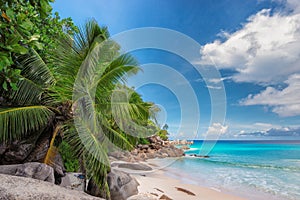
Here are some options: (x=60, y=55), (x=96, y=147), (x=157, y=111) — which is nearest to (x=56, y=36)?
(x=60, y=55)

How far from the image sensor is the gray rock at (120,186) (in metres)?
5.00

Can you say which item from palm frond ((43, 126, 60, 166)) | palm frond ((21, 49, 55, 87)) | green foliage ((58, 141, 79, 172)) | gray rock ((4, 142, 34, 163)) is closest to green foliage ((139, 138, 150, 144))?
green foliage ((58, 141, 79, 172))

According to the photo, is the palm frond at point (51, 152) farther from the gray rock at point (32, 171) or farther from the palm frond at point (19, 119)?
the gray rock at point (32, 171)

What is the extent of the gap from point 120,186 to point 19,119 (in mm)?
2848

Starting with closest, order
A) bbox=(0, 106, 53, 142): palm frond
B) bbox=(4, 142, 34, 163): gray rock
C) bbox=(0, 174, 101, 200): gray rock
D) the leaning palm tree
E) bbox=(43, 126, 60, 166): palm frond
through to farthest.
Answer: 1. bbox=(0, 174, 101, 200): gray rock
2. bbox=(0, 106, 53, 142): palm frond
3. the leaning palm tree
4. bbox=(43, 126, 60, 166): palm frond
5. bbox=(4, 142, 34, 163): gray rock

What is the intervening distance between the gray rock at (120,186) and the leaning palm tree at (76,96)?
21.7 inches

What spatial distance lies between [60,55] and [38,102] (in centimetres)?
128

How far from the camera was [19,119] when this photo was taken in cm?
418

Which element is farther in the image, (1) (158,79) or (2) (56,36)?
(1) (158,79)

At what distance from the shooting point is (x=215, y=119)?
290 inches

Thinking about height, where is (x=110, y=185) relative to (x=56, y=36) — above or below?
below

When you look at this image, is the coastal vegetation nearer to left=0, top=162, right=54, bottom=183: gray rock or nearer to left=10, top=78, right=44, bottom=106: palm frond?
left=10, top=78, right=44, bottom=106: palm frond

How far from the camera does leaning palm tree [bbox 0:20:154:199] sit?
424cm

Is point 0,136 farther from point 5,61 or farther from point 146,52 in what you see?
point 146,52
